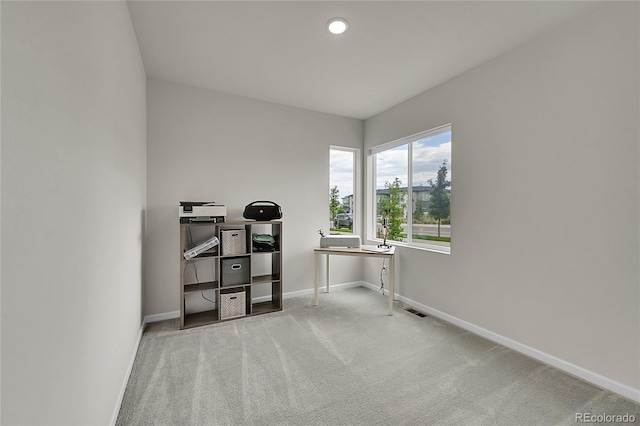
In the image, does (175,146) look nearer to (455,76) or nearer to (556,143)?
(455,76)

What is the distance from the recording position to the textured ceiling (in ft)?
6.39

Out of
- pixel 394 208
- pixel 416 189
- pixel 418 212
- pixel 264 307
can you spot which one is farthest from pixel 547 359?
pixel 264 307

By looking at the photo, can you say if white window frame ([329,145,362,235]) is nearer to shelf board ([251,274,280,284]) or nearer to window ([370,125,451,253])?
window ([370,125,451,253])

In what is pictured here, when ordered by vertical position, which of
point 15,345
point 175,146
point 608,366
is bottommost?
point 608,366

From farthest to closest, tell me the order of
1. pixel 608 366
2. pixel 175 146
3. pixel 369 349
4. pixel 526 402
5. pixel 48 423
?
pixel 175 146 < pixel 369 349 < pixel 608 366 < pixel 526 402 < pixel 48 423

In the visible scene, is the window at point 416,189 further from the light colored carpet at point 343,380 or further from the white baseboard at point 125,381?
the white baseboard at point 125,381

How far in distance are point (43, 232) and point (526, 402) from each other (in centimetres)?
262

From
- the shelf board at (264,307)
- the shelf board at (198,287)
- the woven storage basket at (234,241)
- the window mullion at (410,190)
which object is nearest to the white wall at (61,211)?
the shelf board at (198,287)

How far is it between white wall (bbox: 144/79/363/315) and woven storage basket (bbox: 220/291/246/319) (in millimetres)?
558

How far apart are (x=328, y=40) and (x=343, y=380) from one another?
2669 millimetres

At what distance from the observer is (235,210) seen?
135 inches

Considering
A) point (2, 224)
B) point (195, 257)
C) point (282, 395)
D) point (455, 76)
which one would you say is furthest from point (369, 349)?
point (455, 76)

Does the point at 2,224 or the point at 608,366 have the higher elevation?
the point at 2,224

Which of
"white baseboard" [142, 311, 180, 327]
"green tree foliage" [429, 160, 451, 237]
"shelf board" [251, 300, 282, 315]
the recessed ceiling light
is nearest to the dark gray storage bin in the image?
"shelf board" [251, 300, 282, 315]
